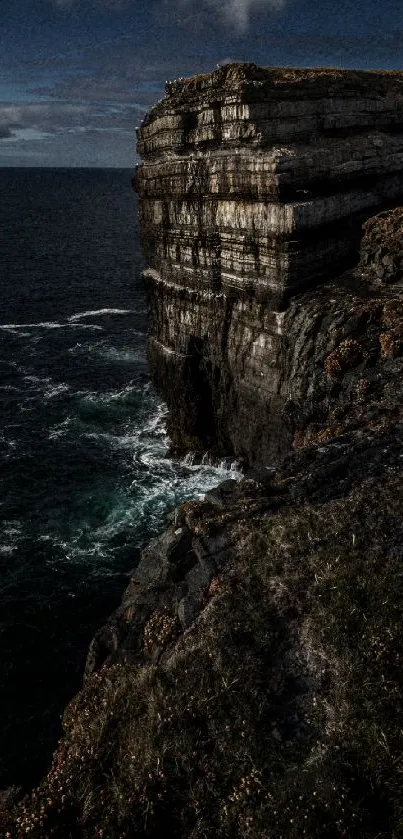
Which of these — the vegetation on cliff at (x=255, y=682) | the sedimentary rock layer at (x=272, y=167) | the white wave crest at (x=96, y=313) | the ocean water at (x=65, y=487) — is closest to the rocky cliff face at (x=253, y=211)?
the sedimentary rock layer at (x=272, y=167)

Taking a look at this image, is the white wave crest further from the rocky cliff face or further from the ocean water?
the rocky cliff face

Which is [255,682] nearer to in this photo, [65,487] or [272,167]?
[272,167]

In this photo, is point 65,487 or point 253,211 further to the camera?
point 65,487

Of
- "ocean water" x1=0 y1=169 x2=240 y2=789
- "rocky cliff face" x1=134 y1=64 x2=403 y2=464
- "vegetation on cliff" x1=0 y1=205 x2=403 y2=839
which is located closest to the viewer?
"vegetation on cliff" x1=0 y1=205 x2=403 y2=839

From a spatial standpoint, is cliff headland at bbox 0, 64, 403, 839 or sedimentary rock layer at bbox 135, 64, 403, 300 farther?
sedimentary rock layer at bbox 135, 64, 403, 300

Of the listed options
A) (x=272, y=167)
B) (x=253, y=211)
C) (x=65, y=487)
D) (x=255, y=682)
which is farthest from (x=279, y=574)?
(x=65, y=487)

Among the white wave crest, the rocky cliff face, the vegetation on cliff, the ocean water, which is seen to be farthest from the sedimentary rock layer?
the white wave crest
